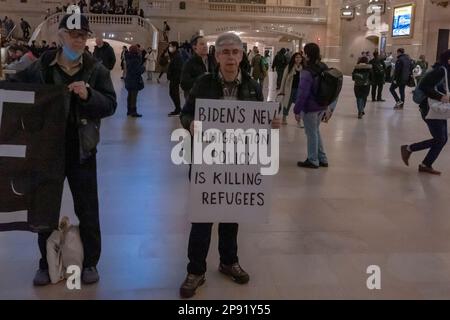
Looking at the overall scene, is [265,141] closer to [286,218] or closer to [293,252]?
[293,252]

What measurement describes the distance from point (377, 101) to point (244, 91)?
1594cm

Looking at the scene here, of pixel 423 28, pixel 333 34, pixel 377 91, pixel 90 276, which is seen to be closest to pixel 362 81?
pixel 377 91

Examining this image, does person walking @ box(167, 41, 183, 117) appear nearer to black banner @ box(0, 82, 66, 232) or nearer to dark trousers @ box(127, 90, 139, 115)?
dark trousers @ box(127, 90, 139, 115)

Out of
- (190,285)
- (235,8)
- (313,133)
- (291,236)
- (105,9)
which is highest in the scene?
(235,8)

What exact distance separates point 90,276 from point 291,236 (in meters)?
1.85

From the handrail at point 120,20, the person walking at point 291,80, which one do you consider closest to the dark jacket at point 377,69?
the person walking at point 291,80

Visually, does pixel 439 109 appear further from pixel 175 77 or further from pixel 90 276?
pixel 175 77

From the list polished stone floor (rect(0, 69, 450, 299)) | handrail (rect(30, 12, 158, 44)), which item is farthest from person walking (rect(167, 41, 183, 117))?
handrail (rect(30, 12, 158, 44))

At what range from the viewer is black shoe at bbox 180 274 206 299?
3.45 meters

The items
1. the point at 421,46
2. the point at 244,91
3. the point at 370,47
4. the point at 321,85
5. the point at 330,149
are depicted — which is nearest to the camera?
the point at 244,91

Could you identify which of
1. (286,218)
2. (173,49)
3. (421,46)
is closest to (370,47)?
(421,46)

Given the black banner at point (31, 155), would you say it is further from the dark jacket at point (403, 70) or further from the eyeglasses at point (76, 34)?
the dark jacket at point (403, 70)

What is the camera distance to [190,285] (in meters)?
3.49

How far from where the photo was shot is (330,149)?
354 inches
